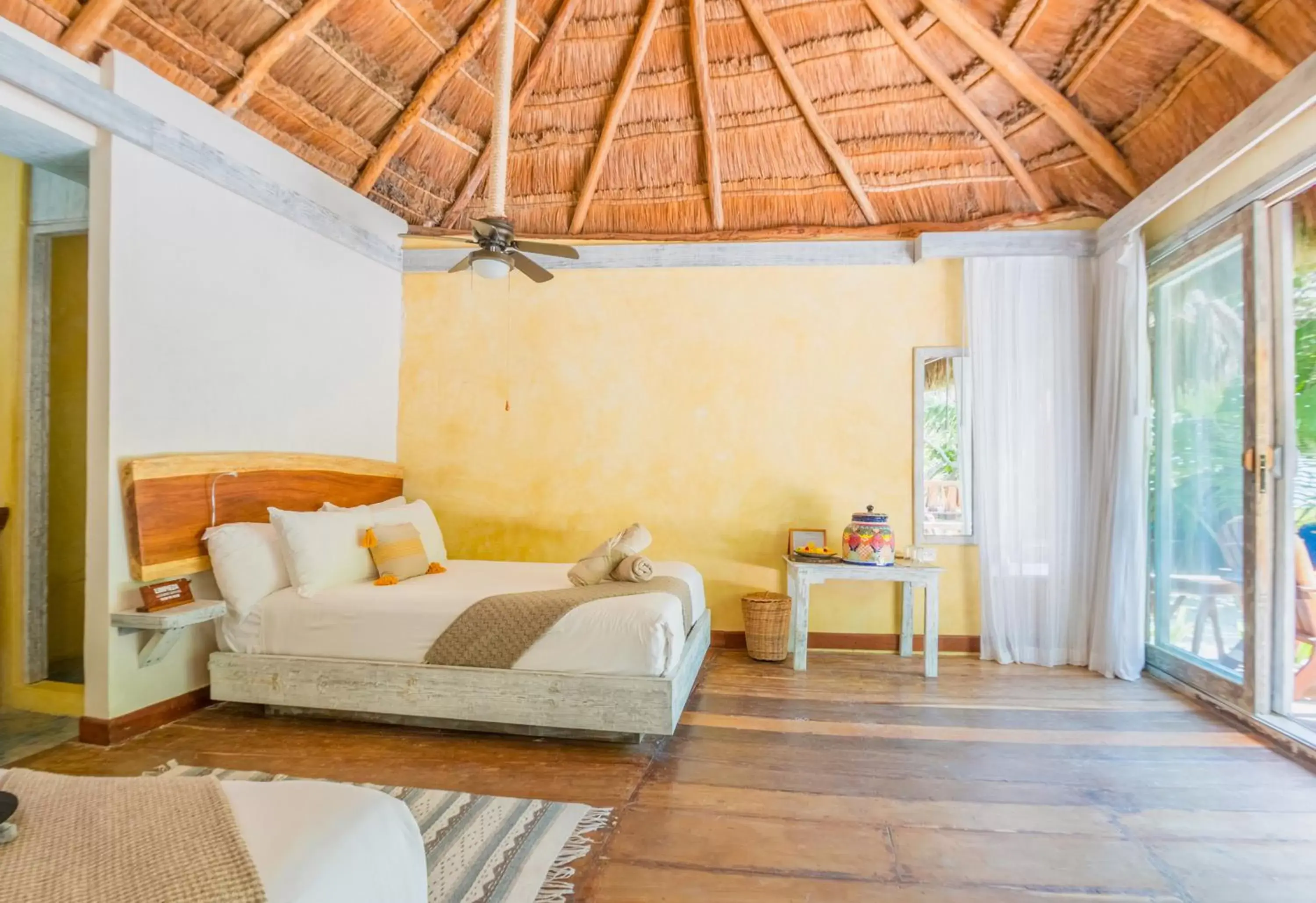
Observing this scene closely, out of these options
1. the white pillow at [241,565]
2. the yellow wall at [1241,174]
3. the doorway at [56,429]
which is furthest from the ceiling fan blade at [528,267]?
the yellow wall at [1241,174]

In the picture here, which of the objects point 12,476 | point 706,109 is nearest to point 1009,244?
point 706,109

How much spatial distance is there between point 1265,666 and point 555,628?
10.8 feet

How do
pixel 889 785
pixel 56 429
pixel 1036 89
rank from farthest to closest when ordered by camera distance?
pixel 1036 89 < pixel 56 429 < pixel 889 785

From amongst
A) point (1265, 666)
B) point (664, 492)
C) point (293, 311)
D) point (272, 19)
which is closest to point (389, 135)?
point (272, 19)

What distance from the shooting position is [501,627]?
3.08 metres

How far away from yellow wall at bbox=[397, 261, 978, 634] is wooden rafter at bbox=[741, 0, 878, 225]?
0.49 meters

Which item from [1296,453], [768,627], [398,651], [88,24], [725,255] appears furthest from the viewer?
[725,255]

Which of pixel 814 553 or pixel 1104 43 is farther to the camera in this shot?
pixel 814 553

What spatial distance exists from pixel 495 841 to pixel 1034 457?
381 cm

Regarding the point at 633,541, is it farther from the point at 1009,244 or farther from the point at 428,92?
the point at 1009,244

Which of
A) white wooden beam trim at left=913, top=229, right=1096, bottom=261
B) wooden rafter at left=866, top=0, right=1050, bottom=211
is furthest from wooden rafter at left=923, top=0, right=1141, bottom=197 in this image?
white wooden beam trim at left=913, top=229, right=1096, bottom=261

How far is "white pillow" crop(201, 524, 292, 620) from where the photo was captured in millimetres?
3252

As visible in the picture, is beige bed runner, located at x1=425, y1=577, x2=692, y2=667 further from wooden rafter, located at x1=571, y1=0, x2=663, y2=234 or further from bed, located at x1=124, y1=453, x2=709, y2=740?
wooden rafter, located at x1=571, y1=0, x2=663, y2=234

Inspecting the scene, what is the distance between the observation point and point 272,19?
3.37 meters
